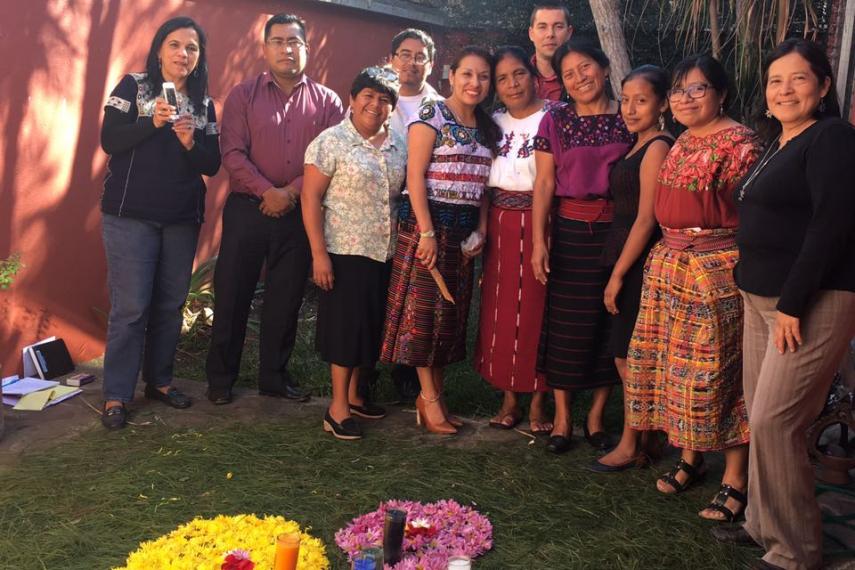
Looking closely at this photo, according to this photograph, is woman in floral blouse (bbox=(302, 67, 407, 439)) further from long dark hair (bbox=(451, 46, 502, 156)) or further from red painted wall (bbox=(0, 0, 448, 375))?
red painted wall (bbox=(0, 0, 448, 375))

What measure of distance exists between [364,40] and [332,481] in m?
5.58

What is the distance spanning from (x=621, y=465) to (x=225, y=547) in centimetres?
180

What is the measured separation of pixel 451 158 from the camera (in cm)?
405

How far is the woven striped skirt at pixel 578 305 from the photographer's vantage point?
3982 mm

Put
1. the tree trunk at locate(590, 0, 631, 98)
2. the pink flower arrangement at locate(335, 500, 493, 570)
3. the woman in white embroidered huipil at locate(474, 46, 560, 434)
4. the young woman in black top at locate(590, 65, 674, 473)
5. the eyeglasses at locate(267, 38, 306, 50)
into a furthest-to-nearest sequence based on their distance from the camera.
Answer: the tree trunk at locate(590, 0, 631, 98) < the eyeglasses at locate(267, 38, 306, 50) < the woman in white embroidered huipil at locate(474, 46, 560, 434) < the young woman in black top at locate(590, 65, 674, 473) < the pink flower arrangement at locate(335, 500, 493, 570)

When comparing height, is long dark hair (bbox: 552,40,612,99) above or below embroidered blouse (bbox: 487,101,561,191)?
above

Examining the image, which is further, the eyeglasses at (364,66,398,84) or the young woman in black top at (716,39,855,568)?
the eyeglasses at (364,66,398,84)

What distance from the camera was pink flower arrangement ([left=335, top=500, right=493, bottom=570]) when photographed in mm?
3031

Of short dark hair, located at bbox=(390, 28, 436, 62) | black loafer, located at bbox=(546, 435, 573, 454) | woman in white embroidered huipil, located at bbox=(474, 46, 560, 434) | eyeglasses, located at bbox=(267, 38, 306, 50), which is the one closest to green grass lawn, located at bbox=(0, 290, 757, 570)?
black loafer, located at bbox=(546, 435, 573, 454)

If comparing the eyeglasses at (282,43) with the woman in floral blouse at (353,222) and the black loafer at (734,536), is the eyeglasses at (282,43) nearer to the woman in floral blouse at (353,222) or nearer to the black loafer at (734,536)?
the woman in floral blouse at (353,222)

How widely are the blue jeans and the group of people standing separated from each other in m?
0.01

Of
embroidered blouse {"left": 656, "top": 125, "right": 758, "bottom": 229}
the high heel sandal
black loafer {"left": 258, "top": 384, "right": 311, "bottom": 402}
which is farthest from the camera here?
black loafer {"left": 258, "top": 384, "right": 311, "bottom": 402}

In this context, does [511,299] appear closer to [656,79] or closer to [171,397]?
[656,79]

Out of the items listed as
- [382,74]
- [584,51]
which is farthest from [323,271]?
[584,51]
